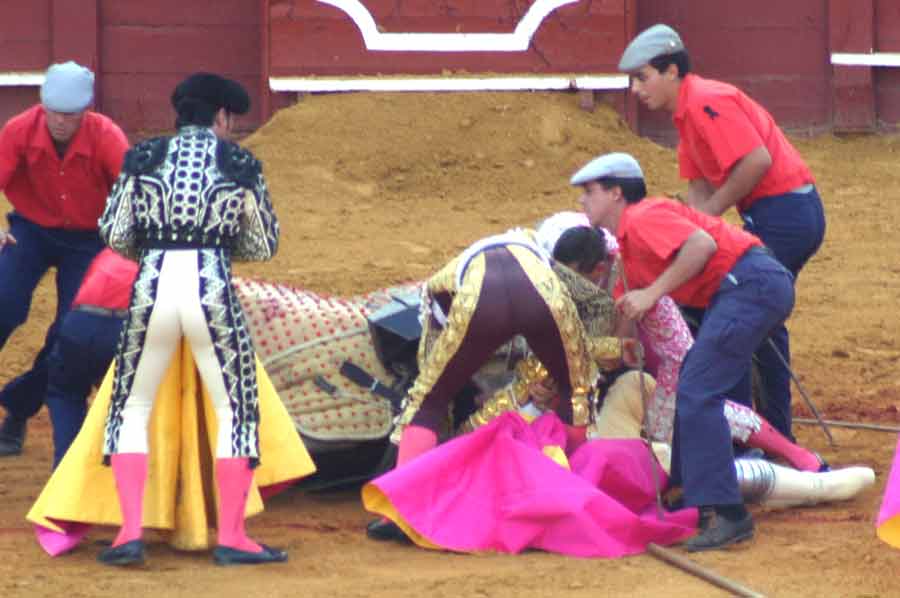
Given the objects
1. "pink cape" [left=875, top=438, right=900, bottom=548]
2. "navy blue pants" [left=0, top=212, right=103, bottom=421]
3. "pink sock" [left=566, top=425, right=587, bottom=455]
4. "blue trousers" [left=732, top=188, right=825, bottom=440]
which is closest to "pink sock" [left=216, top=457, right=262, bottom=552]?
"pink sock" [left=566, top=425, right=587, bottom=455]

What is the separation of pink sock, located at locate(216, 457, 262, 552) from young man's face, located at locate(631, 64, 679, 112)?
207 centimetres

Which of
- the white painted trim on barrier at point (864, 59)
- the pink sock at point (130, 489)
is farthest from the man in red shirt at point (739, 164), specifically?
the white painted trim on barrier at point (864, 59)

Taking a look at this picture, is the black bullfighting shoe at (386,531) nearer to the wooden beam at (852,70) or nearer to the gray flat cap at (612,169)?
the gray flat cap at (612,169)

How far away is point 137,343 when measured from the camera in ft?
22.0

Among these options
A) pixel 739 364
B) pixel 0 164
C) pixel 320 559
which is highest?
pixel 0 164

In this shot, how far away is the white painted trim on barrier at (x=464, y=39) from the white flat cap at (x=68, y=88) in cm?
507

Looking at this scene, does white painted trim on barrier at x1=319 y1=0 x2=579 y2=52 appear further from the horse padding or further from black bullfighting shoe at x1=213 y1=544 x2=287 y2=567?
black bullfighting shoe at x1=213 y1=544 x2=287 y2=567

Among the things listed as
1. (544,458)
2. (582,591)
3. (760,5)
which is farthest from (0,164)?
(760,5)

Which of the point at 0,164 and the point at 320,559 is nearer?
the point at 320,559

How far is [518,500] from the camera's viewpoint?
7031 millimetres

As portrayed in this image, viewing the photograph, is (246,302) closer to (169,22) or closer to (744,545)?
(744,545)

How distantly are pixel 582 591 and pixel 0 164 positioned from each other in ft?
9.66

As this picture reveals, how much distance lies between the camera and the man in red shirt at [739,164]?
25.6 ft

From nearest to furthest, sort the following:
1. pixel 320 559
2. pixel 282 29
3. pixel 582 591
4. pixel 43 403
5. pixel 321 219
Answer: pixel 582 591 → pixel 320 559 → pixel 43 403 → pixel 321 219 → pixel 282 29
